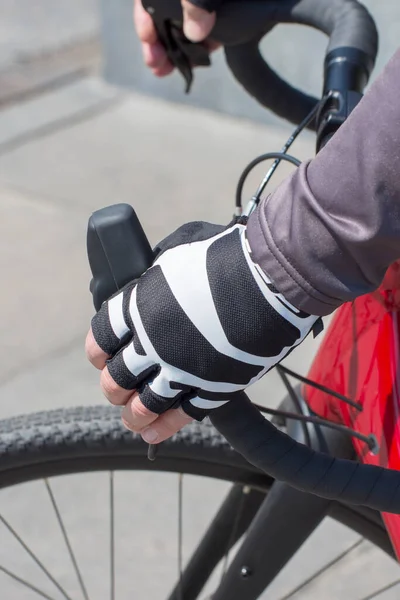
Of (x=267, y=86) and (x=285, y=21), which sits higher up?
(x=285, y=21)

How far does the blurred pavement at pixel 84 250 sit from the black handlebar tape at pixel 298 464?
4.55 feet

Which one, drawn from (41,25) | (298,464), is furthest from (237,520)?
(41,25)

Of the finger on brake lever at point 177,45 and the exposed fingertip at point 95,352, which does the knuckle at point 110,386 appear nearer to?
the exposed fingertip at point 95,352

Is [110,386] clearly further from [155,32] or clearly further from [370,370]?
[155,32]

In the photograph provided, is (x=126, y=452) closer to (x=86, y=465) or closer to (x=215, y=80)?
(x=86, y=465)

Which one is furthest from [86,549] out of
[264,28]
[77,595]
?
[264,28]

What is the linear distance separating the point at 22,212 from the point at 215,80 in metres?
1.54

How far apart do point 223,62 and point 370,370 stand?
156 inches

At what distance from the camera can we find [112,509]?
5.54 feet

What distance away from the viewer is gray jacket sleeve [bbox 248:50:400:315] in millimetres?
869

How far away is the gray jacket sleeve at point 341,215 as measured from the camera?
87 centimetres

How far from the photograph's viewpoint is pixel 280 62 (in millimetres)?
4727

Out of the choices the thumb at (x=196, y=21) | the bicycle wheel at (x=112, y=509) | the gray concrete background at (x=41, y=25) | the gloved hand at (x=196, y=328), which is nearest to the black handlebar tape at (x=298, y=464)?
the gloved hand at (x=196, y=328)

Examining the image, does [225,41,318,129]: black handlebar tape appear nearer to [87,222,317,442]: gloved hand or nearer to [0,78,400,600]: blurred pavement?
[87,222,317,442]: gloved hand
